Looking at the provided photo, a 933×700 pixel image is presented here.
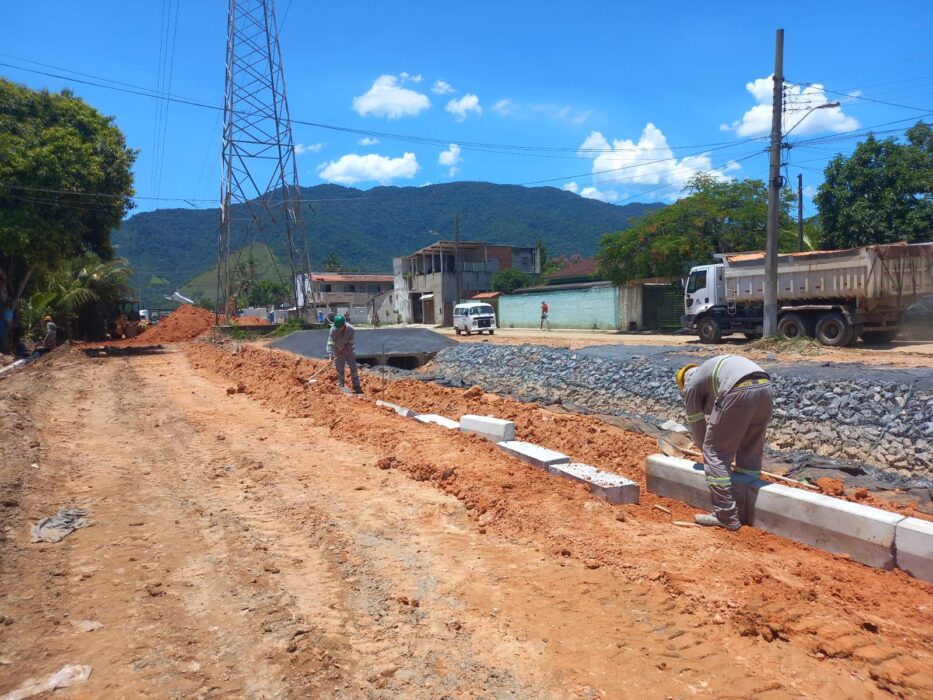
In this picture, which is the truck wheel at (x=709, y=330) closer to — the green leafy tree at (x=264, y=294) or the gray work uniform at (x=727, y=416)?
the gray work uniform at (x=727, y=416)

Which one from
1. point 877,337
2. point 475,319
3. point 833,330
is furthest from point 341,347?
point 475,319

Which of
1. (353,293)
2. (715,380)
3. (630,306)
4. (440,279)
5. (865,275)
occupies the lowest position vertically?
(715,380)

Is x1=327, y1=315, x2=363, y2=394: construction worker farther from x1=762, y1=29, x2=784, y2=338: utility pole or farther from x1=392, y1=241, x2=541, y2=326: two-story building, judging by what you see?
x1=392, y1=241, x2=541, y2=326: two-story building

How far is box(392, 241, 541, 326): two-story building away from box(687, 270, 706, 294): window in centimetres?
2830

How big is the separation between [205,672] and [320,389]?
9.53 metres

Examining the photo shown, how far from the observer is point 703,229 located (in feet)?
93.7

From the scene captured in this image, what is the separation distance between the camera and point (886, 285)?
54.6 ft

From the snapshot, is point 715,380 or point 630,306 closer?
point 715,380

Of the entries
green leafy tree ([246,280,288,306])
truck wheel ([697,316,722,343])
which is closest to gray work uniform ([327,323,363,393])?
truck wheel ([697,316,722,343])

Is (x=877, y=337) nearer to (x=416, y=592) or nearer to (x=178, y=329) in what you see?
(x=416, y=592)

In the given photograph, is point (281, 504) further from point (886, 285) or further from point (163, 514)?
point (886, 285)

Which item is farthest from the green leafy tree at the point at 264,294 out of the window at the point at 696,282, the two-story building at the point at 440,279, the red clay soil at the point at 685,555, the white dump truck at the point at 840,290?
the red clay soil at the point at 685,555

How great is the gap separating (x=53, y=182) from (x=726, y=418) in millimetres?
21722

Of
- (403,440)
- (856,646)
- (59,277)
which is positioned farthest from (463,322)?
(856,646)
